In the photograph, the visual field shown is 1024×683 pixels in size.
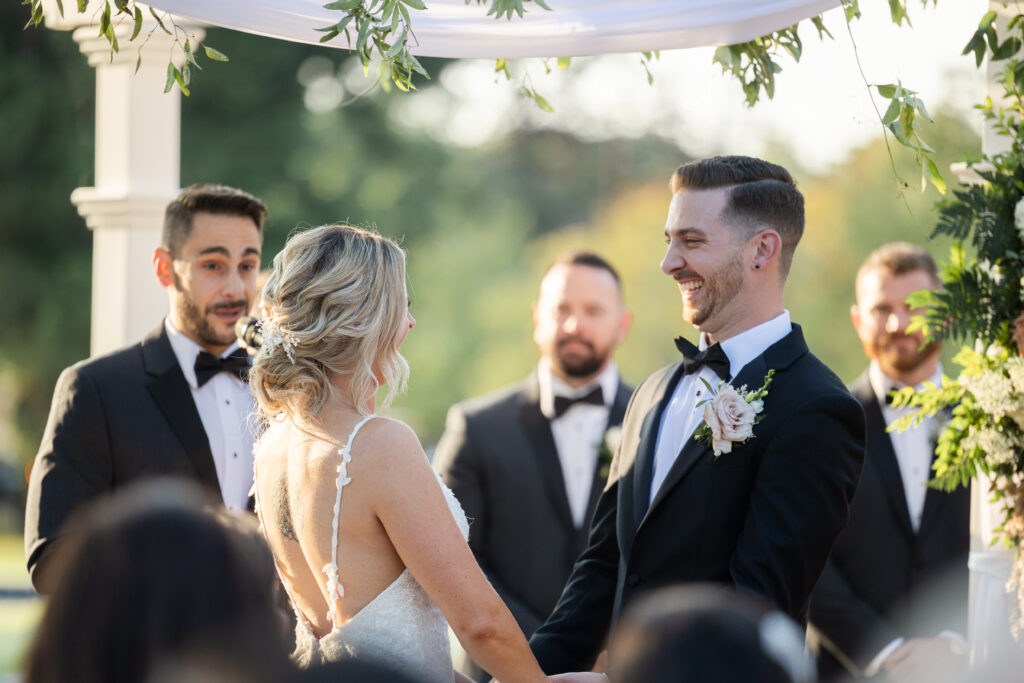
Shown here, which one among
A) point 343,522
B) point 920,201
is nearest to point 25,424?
point 343,522

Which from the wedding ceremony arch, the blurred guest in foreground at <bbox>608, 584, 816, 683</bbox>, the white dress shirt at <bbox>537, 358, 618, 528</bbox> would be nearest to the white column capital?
the wedding ceremony arch

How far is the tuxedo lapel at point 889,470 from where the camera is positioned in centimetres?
552

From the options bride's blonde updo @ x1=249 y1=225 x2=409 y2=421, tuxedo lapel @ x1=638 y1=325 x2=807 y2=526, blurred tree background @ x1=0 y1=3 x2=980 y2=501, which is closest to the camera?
bride's blonde updo @ x1=249 y1=225 x2=409 y2=421

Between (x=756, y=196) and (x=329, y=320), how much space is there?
142 centimetres

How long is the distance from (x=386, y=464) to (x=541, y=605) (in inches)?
127

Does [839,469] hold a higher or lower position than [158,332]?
lower

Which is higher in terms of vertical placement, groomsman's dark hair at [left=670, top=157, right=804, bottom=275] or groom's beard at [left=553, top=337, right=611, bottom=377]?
groomsman's dark hair at [left=670, top=157, right=804, bottom=275]

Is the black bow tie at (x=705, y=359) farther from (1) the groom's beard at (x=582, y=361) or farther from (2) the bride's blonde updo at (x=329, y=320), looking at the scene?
(1) the groom's beard at (x=582, y=361)

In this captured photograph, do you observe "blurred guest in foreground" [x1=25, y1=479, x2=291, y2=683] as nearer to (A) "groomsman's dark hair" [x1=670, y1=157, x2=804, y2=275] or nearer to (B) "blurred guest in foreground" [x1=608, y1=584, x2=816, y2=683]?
(B) "blurred guest in foreground" [x1=608, y1=584, x2=816, y2=683]

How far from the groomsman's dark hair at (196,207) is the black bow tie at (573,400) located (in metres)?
2.11

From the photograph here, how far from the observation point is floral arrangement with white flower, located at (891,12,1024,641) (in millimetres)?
3672

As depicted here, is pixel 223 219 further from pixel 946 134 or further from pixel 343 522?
pixel 946 134

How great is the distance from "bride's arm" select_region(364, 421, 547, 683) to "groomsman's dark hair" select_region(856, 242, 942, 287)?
3415 mm

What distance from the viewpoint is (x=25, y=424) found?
1681 cm
